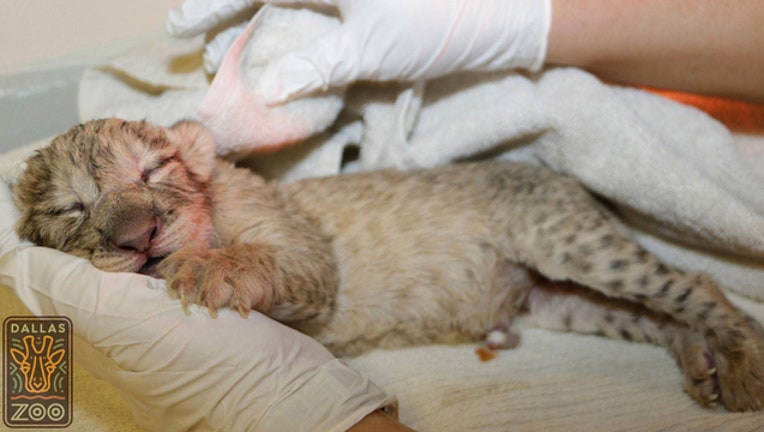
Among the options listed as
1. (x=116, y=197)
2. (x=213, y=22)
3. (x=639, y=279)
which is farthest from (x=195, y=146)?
(x=639, y=279)

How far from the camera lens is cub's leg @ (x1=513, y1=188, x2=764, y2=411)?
227cm

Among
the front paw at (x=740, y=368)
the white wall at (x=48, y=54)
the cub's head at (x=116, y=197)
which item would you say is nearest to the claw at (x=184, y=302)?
the cub's head at (x=116, y=197)

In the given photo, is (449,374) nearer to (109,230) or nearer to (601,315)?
(601,315)

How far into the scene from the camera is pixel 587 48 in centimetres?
241

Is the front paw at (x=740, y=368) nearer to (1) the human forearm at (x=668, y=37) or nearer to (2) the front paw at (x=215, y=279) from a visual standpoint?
(1) the human forearm at (x=668, y=37)

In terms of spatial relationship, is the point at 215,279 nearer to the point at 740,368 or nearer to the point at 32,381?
the point at 32,381

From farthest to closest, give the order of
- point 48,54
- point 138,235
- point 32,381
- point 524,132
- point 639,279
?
point 48,54 → point 524,132 → point 639,279 → point 32,381 → point 138,235

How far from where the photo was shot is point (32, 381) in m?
2.26

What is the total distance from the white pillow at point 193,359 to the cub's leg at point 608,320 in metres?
A: 0.93

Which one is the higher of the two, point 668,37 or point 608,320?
point 668,37

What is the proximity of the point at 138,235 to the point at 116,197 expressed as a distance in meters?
0.15

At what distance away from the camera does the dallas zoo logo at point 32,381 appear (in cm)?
220

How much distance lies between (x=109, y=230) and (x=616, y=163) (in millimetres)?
1690

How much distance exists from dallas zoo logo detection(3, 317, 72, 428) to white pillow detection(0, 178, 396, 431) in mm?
252
